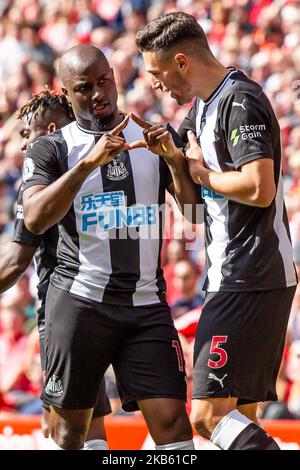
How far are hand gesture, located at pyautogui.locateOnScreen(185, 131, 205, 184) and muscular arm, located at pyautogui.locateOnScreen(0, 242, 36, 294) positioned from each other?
3.77ft

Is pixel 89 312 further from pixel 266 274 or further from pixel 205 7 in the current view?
pixel 205 7

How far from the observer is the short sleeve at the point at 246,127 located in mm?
4855

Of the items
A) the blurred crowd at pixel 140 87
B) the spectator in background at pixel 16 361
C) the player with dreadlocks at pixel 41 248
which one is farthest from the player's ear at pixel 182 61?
the spectator in background at pixel 16 361

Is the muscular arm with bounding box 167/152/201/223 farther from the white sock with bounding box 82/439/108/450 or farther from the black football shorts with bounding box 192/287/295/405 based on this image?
the white sock with bounding box 82/439/108/450

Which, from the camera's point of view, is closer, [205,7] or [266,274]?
[266,274]

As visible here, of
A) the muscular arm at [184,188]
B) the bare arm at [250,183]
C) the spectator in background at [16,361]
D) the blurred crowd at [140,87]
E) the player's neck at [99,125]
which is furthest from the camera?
the spectator in background at [16,361]

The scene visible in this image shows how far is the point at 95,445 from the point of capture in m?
5.90

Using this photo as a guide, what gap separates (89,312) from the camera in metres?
5.39

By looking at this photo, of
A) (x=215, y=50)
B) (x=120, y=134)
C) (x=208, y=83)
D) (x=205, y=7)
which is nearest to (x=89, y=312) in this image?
(x=120, y=134)

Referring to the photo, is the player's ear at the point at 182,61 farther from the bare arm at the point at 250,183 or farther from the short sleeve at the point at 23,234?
the short sleeve at the point at 23,234

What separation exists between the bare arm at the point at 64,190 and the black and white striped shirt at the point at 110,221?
0.60ft

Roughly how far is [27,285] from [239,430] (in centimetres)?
566

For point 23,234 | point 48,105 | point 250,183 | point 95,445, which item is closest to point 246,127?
point 250,183

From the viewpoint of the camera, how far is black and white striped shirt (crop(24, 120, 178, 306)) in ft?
17.7
